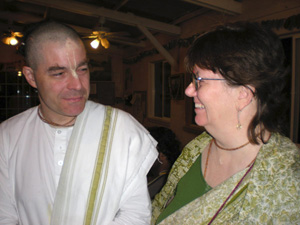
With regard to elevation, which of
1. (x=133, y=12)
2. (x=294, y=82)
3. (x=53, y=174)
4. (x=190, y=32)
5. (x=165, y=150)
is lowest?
(x=165, y=150)

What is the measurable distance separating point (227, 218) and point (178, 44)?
436 cm

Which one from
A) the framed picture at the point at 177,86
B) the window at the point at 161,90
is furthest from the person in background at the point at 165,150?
the window at the point at 161,90

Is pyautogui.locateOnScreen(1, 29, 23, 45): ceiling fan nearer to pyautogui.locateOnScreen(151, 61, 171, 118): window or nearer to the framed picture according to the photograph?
pyautogui.locateOnScreen(151, 61, 171, 118): window

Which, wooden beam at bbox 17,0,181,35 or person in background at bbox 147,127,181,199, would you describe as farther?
wooden beam at bbox 17,0,181,35

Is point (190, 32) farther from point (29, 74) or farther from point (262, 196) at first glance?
point (262, 196)

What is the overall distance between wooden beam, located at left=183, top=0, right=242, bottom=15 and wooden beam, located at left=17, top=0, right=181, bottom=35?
5.30 ft

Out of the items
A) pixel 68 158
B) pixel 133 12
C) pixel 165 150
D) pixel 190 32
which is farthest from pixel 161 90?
pixel 68 158

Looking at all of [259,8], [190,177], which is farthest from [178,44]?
[190,177]

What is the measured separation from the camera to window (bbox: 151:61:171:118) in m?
6.27

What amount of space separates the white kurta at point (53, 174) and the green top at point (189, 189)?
20 cm

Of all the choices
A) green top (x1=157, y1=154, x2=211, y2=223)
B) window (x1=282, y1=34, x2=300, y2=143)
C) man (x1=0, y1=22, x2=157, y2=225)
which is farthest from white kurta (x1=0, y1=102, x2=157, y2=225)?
window (x1=282, y1=34, x2=300, y2=143)

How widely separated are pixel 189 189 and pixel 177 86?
3969 millimetres

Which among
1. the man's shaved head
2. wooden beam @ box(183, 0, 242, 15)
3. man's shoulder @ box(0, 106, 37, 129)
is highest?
wooden beam @ box(183, 0, 242, 15)

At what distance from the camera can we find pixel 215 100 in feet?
4.04
